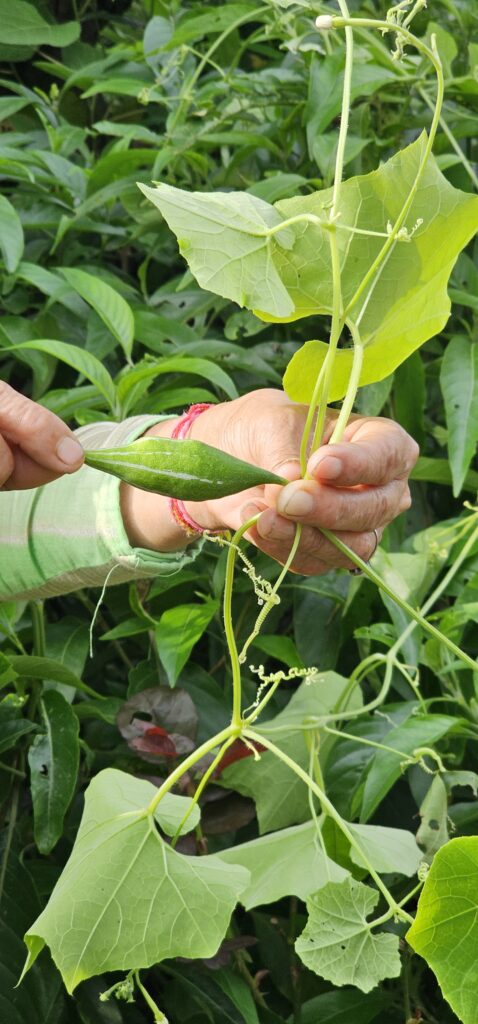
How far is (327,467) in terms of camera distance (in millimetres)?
474

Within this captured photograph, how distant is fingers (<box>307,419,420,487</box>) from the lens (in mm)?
476

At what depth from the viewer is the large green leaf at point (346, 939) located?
1.85 ft

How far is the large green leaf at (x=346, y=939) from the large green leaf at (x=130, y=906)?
4 cm

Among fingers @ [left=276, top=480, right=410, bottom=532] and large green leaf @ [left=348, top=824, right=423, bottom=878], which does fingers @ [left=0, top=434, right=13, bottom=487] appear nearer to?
fingers @ [left=276, top=480, right=410, bottom=532]

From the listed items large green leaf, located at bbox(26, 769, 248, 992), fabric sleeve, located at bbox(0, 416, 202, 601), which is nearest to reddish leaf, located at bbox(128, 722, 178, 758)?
fabric sleeve, located at bbox(0, 416, 202, 601)

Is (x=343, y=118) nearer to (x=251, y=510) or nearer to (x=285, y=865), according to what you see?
(x=251, y=510)

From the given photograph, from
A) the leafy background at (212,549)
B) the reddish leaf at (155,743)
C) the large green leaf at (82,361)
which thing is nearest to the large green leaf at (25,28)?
the leafy background at (212,549)

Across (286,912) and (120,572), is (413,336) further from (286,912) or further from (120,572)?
(286,912)

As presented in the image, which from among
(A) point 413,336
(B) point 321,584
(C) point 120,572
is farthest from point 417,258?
(B) point 321,584

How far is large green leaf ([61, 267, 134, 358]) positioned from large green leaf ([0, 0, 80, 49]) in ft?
1.59

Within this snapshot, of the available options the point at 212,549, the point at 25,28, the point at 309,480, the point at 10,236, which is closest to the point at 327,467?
the point at 309,480

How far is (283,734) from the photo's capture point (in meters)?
0.83

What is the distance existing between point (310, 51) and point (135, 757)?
2.11ft

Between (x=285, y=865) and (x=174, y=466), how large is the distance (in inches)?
15.7
